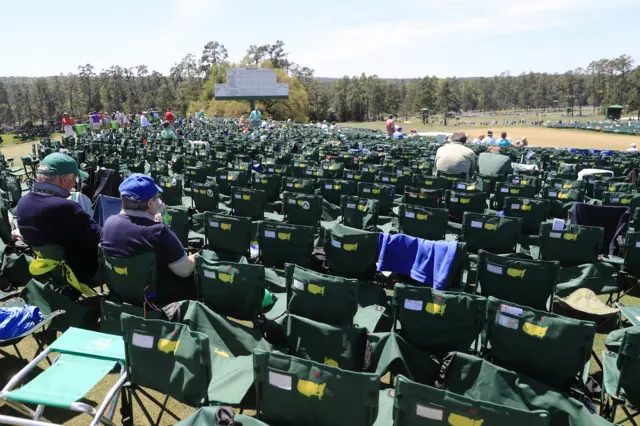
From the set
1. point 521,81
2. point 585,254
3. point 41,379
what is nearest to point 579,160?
point 585,254

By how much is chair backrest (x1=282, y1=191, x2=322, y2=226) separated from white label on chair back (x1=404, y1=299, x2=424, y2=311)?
2970 millimetres

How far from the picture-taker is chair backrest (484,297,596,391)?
8.62 ft

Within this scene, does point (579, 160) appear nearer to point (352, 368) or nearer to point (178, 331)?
point (352, 368)

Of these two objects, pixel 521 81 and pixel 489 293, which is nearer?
pixel 489 293

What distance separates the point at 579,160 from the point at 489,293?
10485 mm

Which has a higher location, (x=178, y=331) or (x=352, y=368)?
(x=178, y=331)

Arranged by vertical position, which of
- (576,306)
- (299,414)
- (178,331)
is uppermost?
(178,331)

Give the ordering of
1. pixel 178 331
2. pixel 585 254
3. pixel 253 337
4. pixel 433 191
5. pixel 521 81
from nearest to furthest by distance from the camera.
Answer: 1. pixel 178 331
2. pixel 253 337
3. pixel 585 254
4. pixel 433 191
5. pixel 521 81

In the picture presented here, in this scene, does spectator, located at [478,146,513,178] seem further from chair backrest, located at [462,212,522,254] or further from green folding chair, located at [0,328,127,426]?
green folding chair, located at [0,328,127,426]

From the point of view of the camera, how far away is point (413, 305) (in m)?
3.07

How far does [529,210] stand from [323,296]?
3.93 metres

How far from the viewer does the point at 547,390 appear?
2.57 metres

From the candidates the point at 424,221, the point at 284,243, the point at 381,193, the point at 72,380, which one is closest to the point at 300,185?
the point at 381,193

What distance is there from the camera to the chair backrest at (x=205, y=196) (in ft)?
21.9
